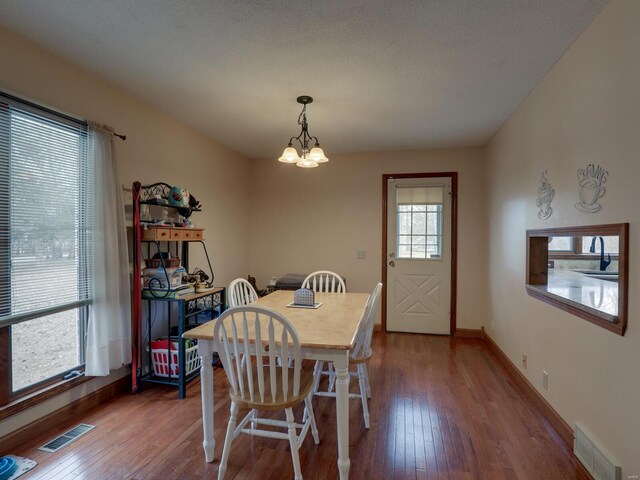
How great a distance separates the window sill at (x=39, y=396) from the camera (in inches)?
75.8

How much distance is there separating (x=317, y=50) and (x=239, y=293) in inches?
73.4

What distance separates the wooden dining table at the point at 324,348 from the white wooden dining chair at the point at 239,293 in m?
0.50

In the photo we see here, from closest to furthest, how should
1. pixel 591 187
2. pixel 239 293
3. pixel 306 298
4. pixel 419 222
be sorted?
pixel 591 187
pixel 306 298
pixel 239 293
pixel 419 222

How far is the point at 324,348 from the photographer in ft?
5.49

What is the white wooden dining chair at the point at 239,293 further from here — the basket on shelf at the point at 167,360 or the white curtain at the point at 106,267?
the white curtain at the point at 106,267

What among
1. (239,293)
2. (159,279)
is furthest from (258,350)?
(159,279)

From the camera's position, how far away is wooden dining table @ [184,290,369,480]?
168 centimetres

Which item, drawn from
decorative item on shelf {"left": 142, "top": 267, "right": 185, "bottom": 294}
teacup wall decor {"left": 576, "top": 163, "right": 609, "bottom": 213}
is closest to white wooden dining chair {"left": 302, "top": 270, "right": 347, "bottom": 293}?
decorative item on shelf {"left": 142, "top": 267, "right": 185, "bottom": 294}

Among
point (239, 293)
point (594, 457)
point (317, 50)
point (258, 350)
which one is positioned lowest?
point (594, 457)

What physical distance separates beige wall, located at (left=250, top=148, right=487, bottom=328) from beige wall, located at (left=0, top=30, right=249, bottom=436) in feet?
1.08

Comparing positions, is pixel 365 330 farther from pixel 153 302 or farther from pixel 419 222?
pixel 419 222

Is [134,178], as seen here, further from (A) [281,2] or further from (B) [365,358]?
(B) [365,358]

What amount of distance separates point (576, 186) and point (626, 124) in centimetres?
50

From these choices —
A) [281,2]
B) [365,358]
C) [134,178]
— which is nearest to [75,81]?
[134,178]
